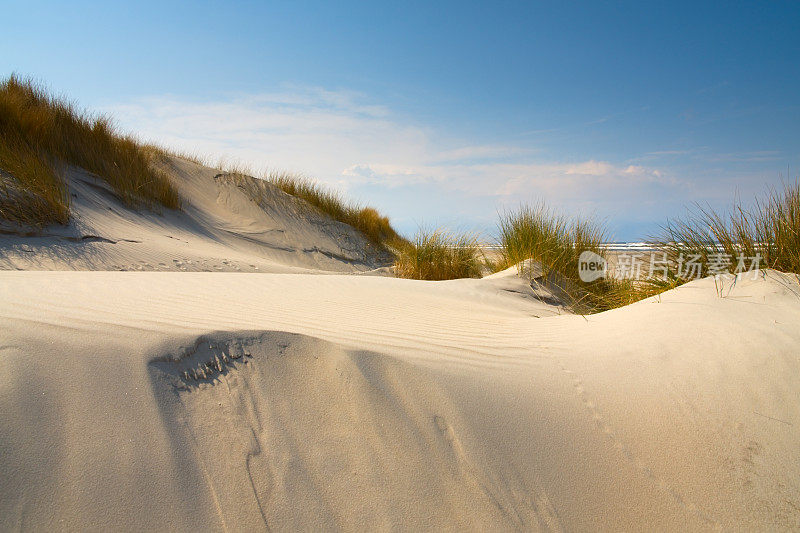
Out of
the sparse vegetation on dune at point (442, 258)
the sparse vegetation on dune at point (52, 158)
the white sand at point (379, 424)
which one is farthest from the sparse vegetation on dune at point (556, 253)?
the sparse vegetation on dune at point (52, 158)

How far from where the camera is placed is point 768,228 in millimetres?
4180

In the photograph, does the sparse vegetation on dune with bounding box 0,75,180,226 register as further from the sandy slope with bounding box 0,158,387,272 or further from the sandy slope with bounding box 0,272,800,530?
the sandy slope with bounding box 0,272,800,530

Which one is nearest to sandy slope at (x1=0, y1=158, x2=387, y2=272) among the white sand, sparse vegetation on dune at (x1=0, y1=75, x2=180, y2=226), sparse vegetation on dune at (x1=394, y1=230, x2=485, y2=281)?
sparse vegetation on dune at (x1=0, y1=75, x2=180, y2=226)

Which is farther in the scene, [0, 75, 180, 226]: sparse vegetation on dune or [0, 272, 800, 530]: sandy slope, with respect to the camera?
[0, 75, 180, 226]: sparse vegetation on dune

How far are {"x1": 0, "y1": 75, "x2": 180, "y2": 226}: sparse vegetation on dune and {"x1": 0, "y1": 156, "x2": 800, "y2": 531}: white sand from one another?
4.98 meters

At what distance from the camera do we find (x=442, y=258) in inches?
344

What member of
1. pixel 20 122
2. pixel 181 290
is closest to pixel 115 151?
pixel 20 122

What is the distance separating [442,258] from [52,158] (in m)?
7.47

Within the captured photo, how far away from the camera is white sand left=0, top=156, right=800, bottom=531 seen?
4.51 ft

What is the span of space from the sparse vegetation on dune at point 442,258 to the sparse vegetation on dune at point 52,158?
17.8 ft

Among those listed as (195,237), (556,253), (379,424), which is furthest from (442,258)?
(379,424)

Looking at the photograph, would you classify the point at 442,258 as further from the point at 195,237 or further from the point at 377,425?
the point at 377,425

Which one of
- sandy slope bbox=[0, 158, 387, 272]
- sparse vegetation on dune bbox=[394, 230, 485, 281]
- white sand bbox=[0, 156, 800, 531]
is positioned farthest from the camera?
sparse vegetation on dune bbox=[394, 230, 485, 281]

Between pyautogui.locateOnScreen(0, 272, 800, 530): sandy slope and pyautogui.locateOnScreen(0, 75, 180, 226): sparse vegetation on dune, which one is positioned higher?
pyautogui.locateOnScreen(0, 75, 180, 226): sparse vegetation on dune
